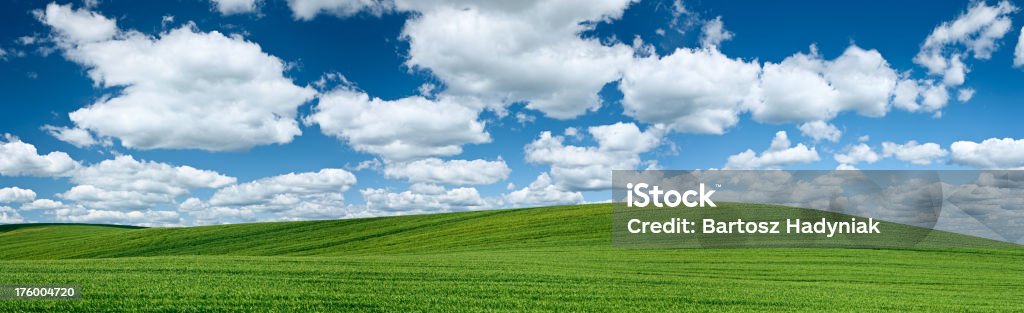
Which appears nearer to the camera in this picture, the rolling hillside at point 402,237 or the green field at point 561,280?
the green field at point 561,280

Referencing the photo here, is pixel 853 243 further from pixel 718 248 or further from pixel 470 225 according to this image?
pixel 470 225

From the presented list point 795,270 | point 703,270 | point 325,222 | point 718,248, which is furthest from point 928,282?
point 325,222

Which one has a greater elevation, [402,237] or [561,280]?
[561,280]

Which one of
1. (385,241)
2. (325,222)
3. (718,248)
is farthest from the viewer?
(325,222)

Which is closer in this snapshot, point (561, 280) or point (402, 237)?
point (561, 280)

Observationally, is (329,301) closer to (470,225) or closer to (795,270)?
(795,270)

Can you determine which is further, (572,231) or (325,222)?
(325,222)

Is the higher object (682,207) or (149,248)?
(682,207)

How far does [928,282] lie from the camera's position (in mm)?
19062

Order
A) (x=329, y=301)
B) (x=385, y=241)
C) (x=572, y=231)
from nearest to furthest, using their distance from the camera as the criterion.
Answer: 1. (x=329, y=301)
2. (x=572, y=231)
3. (x=385, y=241)

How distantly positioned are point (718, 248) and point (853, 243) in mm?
7399

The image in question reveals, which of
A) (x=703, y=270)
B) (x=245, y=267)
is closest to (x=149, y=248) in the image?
(x=245, y=267)

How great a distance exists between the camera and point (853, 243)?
2981 cm

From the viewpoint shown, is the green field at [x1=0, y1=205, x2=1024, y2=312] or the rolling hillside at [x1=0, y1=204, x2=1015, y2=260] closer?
the green field at [x1=0, y1=205, x2=1024, y2=312]
